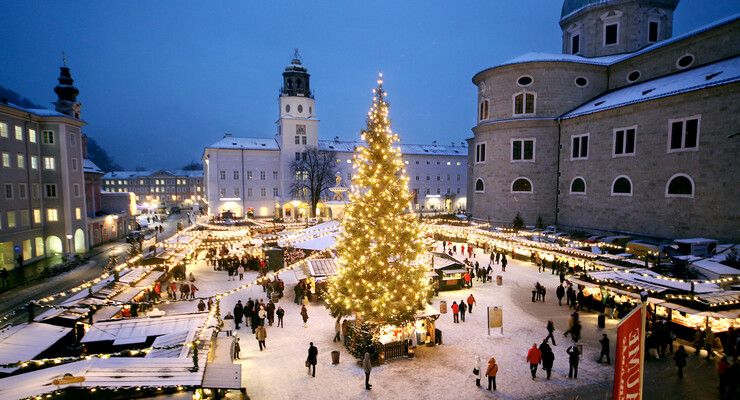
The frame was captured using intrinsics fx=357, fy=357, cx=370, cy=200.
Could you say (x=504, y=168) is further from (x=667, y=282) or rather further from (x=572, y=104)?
(x=667, y=282)

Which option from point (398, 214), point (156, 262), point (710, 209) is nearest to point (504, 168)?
point (710, 209)

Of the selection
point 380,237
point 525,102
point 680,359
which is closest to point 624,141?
point 525,102

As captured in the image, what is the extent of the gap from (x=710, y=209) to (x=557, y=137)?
14.2 metres

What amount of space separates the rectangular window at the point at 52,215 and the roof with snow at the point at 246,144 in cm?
2385

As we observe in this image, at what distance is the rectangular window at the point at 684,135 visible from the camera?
22580 millimetres

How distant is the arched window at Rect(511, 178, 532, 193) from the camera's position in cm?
3463

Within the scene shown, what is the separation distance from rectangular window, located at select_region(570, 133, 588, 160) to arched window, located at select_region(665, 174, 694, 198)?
751 cm

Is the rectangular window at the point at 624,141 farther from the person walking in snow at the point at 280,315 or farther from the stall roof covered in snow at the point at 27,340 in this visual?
the stall roof covered in snow at the point at 27,340

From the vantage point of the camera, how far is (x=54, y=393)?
6.75 meters

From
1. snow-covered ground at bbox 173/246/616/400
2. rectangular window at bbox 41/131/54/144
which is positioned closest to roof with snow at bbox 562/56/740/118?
snow-covered ground at bbox 173/246/616/400

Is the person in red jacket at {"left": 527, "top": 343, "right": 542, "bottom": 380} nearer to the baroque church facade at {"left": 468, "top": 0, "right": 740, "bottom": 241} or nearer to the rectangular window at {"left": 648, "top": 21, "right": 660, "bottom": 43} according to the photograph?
the baroque church facade at {"left": 468, "top": 0, "right": 740, "bottom": 241}

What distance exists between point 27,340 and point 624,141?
34607 millimetres

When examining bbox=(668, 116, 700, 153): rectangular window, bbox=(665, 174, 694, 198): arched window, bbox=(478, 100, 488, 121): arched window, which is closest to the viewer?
bbox=(668, 116, 700, 153): rectangular window

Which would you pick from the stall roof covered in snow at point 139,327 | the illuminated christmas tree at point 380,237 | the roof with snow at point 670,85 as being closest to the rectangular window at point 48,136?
the stall roof covered in snow at point 139,327
